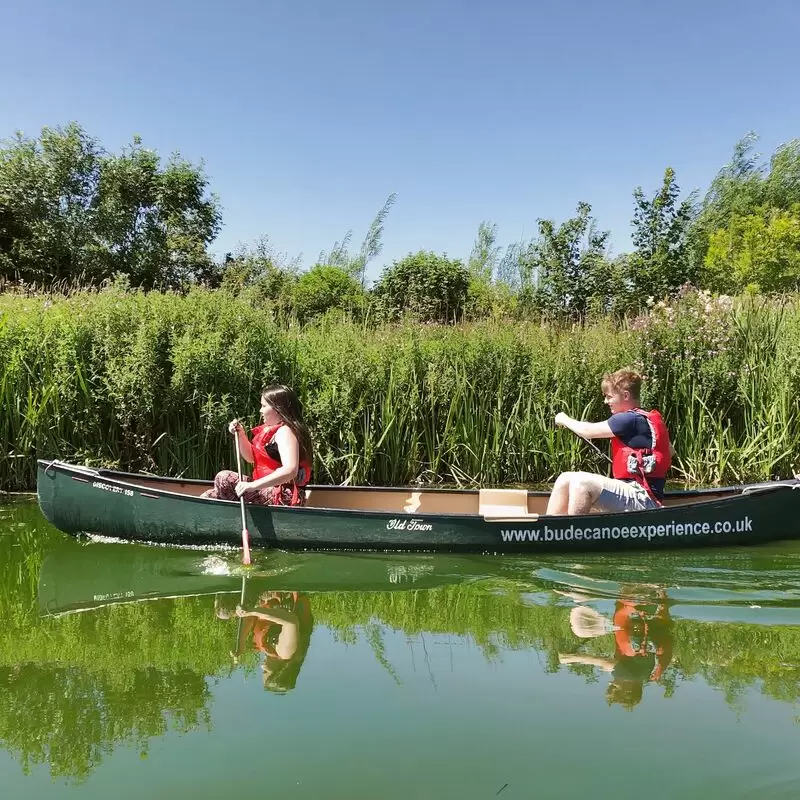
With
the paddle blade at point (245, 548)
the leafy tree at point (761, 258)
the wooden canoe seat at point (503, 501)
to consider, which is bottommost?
the paddle blade at point (245, 548)

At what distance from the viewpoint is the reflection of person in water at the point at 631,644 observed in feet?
11.5

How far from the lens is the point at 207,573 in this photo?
552cm

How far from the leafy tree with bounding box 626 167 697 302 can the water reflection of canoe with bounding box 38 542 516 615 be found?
1367 cm

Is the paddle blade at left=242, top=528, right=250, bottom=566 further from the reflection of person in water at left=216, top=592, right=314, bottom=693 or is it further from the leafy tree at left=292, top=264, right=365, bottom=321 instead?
the leafy tree at left=292, top=264, right=365, bottom=321

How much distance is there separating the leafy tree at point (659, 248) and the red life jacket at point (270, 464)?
44.2ft

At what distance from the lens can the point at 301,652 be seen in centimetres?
399

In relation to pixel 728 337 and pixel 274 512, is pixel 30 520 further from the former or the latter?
pixel 728 337

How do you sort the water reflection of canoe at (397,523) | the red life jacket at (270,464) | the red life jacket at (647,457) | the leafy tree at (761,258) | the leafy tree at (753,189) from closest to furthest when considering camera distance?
the water reflection of canoe at (397,523) < the red life jacket at (647,457) < the red life jacket at (270,464) < the leafy tree at (761,258) < the leafy tree at (753,189)

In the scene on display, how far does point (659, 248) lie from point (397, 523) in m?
14.5

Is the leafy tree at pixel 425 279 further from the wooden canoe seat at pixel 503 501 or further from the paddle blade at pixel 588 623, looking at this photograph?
the paddle blade at pixel 588 623

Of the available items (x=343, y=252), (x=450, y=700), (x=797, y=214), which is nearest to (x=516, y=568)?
(x=450, y=700)

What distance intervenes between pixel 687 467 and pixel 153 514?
6.06 m

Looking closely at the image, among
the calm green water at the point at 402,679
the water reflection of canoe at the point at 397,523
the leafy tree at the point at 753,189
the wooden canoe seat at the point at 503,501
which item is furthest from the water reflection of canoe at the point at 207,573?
the leafy tree at the point at 753,189

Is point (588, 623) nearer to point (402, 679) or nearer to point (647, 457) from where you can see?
point (402, 679)
